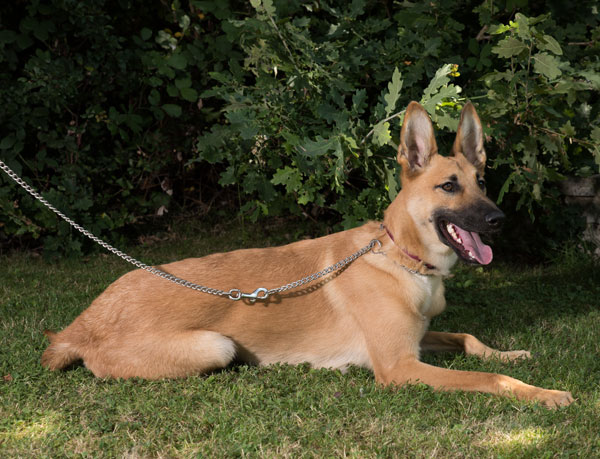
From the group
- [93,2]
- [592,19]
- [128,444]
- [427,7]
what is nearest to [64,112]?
[93,2]

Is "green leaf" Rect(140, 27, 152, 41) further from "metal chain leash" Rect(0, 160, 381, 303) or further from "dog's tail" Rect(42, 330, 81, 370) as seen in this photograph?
"dog's tail" Rect(42, 330, 81, 370)

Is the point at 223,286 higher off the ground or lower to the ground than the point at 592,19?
lower

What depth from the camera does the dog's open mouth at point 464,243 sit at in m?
3.74

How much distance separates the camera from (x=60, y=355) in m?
3.84

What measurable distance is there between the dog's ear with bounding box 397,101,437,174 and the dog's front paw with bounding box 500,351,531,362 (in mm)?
1402

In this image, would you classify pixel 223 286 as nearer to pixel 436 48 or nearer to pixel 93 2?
pixel 436 48

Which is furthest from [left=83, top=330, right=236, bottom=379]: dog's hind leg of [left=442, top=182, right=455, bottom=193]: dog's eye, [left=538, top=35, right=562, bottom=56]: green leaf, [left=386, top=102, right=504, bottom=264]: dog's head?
[left=538, top=35, right=562, bottom=56]: green leaf

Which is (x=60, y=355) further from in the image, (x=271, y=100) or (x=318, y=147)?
(x=271, y=100)

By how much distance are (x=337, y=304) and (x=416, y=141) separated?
1137mm

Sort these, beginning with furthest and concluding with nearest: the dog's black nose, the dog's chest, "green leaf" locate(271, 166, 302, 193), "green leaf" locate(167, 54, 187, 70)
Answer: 1. "green leaf" locate(167, 54, 187, 70)
2. "green leaf" locate(271, 166, 302, 193)
3. the dog's chest
4. the dog's black nose

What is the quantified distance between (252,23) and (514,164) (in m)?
2.45

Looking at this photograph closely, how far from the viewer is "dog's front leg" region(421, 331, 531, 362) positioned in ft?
14.2

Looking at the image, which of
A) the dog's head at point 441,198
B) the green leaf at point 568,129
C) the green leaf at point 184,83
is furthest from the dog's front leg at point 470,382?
the green leaf at point 184,83

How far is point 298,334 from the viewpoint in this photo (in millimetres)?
4059
